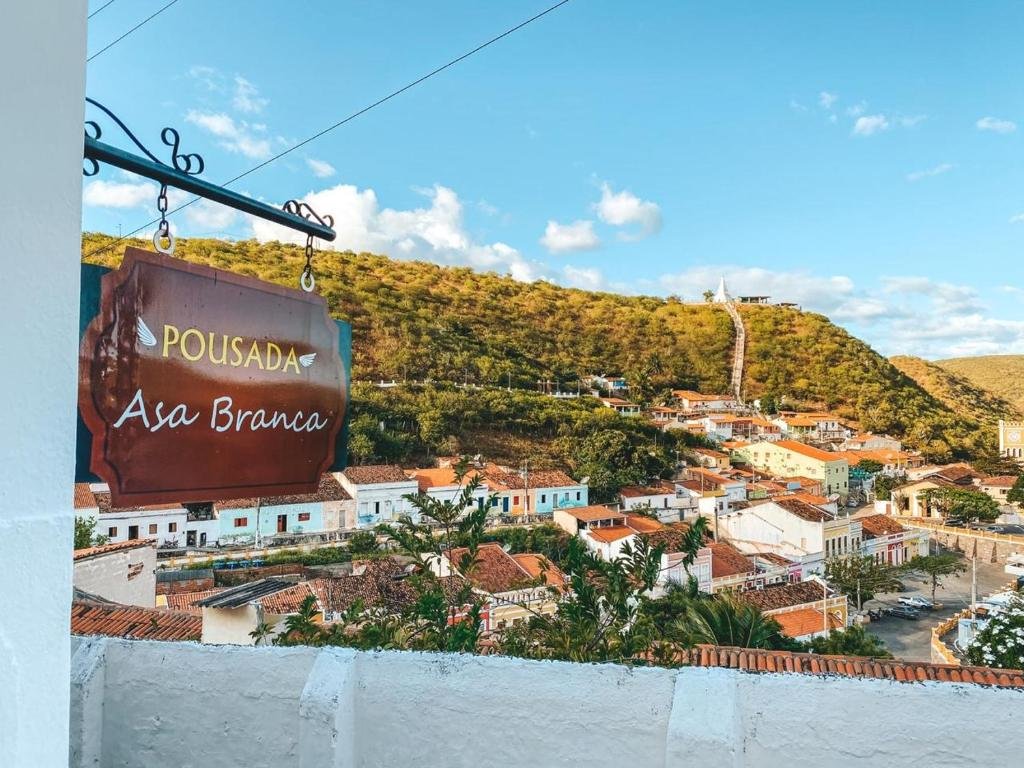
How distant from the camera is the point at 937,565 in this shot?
27.7 meters

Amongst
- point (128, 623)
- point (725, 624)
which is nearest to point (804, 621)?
point (725, 624)

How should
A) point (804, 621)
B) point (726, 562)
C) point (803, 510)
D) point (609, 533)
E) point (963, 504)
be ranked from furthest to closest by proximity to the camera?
1. point (963, 504)
2. point (803, 510)
3. point (609, 533)
4. point (726, 562)
5. point (804, 621)

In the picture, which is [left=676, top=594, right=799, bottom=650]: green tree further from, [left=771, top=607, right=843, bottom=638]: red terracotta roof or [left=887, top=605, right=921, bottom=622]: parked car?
[left=887, top=605, right=921, bottom=622]: parked car

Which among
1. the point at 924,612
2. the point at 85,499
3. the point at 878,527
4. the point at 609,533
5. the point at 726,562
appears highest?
the point at 85,499

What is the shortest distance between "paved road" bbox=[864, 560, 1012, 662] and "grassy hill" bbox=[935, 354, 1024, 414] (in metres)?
62.7

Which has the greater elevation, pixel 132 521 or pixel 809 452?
pixel 809 452

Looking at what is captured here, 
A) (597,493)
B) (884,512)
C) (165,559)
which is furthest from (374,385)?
(884,512)

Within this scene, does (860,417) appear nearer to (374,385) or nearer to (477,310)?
(477,310)

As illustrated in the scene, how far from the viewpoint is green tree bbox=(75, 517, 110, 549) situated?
1558cm

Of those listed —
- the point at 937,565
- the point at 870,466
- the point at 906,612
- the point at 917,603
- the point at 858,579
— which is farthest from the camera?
the point at 870,466

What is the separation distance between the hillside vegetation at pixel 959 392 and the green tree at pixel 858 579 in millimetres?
48855

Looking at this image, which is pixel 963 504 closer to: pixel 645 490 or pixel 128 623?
pixel 645 490

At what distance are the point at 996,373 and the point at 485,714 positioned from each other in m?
108

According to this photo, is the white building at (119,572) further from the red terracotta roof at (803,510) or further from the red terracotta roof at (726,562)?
the red terracotta roof at (803,510)
